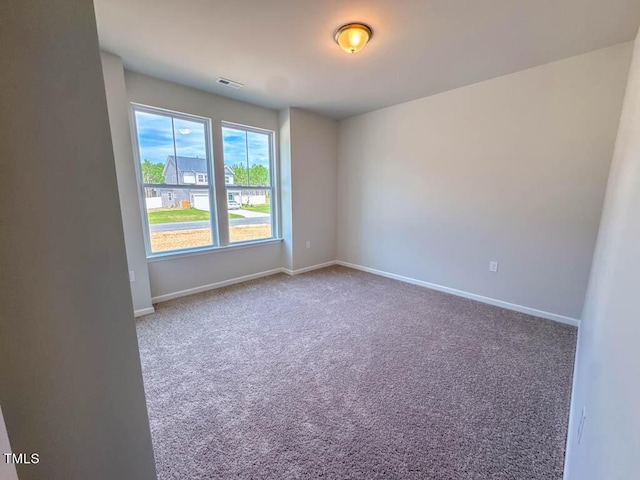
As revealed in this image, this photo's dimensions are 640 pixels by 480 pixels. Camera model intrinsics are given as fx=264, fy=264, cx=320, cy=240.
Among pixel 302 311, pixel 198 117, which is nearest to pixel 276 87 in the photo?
pixel 198 117

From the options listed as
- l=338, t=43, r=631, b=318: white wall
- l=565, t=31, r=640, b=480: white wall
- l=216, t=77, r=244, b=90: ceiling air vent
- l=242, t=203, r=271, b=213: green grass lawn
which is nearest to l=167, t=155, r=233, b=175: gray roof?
l=242, t=203, r=271, b=213: green grass lawn

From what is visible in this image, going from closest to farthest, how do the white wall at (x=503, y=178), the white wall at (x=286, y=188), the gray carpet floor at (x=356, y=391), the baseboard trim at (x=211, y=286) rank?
the gray carpet floor at (x=356, y=391), the white wall at (x=503, y=178), the baseboard trim at (x=211, y=286), the white wall at (x=286, y=188)

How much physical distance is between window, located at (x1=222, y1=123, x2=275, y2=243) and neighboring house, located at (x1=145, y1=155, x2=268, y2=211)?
0.10 meters

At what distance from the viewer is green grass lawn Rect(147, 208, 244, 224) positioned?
3.14 metres

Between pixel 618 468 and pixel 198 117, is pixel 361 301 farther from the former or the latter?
pixel 198 117

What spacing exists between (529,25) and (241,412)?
11.0 feet

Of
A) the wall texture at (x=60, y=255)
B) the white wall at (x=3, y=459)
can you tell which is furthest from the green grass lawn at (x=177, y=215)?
the white wall at (x=3, y=459)

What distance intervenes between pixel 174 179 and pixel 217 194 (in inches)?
21.1

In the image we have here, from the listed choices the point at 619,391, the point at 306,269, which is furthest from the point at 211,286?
the point at 619,391

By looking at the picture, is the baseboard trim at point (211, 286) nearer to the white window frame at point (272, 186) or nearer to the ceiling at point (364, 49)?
the white window frame at point (272, 186)

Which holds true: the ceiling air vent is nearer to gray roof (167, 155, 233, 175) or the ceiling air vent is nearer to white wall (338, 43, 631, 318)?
gray roof (167, 155, 233, 175)

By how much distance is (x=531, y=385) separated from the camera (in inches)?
72.0

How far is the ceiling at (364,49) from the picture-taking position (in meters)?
1.79

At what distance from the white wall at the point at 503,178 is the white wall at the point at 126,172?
3096mm
